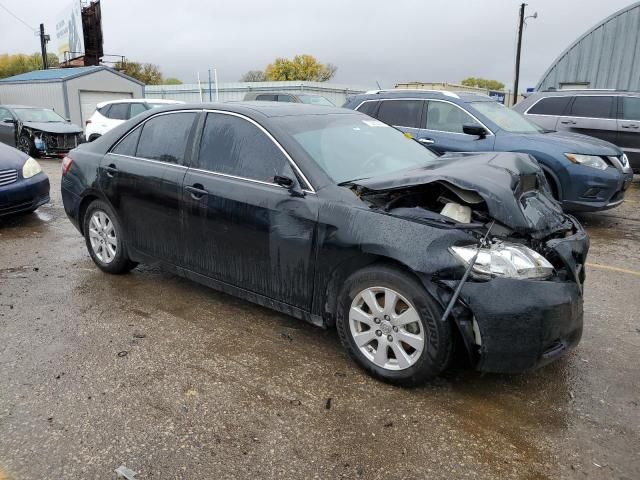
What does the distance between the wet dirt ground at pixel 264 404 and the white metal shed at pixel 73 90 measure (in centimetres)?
2349

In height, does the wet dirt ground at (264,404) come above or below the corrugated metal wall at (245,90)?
below

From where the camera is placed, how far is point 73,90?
24.7 m

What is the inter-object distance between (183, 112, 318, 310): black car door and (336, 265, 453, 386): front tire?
37cm

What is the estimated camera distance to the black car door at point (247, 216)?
130 inches

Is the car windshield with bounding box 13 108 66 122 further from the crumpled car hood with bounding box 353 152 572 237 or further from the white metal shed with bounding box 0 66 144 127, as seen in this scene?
the crumpled car hood with bounding box 353 152 572 237

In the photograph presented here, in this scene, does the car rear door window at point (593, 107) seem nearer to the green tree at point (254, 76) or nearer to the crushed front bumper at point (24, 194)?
the crushed front bumper at point (24, 194)

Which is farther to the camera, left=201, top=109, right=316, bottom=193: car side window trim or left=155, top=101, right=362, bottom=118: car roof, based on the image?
left=155, top=101, right=362, bottom=118: car roof

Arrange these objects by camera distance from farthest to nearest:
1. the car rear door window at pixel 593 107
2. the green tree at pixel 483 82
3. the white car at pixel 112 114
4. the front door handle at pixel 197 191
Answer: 1. the green tree at pixel 483 82
2. the white car at pixel 112 114
3. the car rear door window at pixel 593 107
4. the front door handle at pixel 197 191

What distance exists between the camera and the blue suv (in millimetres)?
6668

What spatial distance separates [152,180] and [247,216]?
3.64 ft

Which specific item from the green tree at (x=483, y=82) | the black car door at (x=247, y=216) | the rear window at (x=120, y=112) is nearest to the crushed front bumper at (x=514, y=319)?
the black car door at (x=247, y=216)

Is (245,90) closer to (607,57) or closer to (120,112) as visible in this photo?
(120,112)

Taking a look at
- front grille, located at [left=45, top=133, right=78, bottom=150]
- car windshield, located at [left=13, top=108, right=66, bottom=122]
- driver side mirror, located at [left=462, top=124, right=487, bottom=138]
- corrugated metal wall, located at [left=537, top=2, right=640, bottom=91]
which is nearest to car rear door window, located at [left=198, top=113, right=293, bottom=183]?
driver side mirror, located at [left=462, top=124, right=487, bottom=138]

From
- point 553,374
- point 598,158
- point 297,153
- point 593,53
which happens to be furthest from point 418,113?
point 593,53
